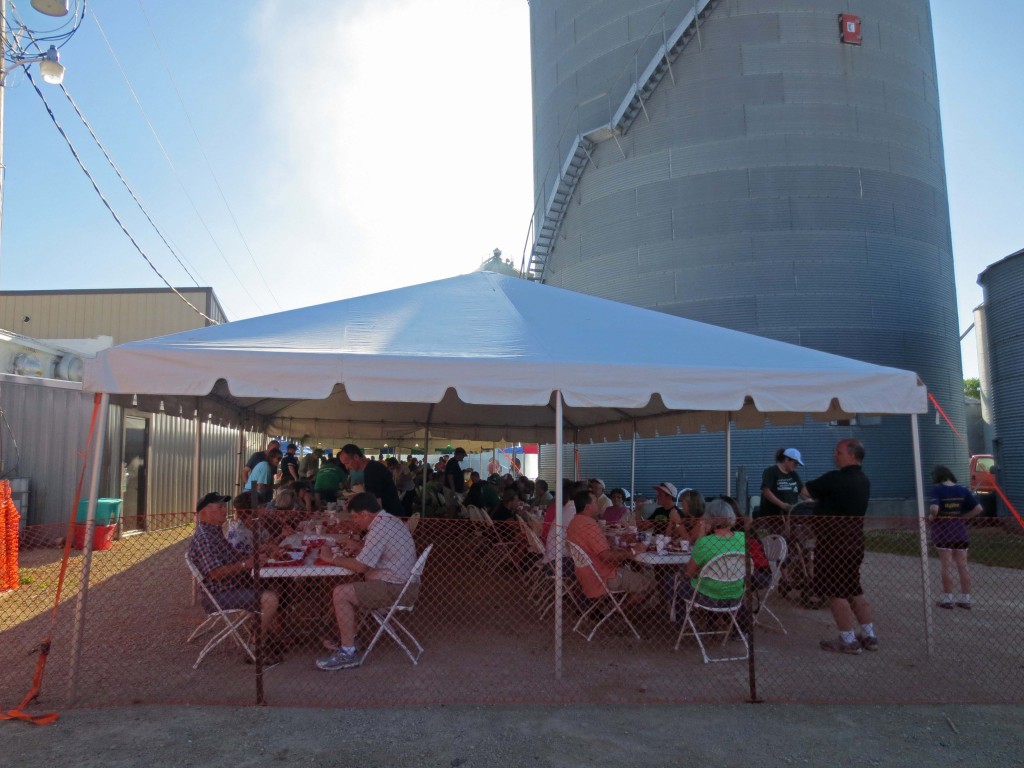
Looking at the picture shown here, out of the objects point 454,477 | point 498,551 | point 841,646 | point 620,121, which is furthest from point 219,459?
point 841,646

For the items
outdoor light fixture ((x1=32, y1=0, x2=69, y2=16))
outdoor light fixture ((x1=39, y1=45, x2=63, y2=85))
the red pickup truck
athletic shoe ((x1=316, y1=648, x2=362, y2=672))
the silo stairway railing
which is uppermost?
the silo stairway railing

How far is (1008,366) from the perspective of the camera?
15.3 metres

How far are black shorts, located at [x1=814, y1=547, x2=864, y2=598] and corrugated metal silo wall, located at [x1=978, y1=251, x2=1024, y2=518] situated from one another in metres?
11.8

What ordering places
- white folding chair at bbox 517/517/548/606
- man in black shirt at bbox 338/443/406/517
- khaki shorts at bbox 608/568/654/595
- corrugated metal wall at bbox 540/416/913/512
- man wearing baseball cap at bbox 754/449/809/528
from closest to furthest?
1. khaki shorts at bbox 608/568/654/595
2. man in black shirt at bbox 338/443/406/517
3. white folding chair at bbox 517/517/548/606
4. man wearing baseball cap at bbox 754/449/809/528
5. corrugated metal wall at bbox 540/416/913/512

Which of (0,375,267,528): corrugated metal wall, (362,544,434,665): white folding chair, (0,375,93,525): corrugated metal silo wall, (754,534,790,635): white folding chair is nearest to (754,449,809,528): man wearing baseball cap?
(754,534,790,635): white folding chair

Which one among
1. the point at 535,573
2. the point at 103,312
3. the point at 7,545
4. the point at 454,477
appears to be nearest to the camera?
the point at 535,573

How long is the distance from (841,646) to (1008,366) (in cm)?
1267

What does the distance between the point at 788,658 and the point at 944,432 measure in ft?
44.6

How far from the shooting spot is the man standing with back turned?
17.9 ft

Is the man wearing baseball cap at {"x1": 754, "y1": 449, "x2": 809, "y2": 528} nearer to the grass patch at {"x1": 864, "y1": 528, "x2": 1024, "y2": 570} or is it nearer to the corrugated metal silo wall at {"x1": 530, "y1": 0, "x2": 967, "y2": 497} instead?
the grass patch at {"x1": 864, "y1": 528, "x2": 1024, "y2": 570}

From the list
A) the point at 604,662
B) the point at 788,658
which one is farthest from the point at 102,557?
the point at 788,658

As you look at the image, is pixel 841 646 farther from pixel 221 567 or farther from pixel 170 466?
pixel 170 466

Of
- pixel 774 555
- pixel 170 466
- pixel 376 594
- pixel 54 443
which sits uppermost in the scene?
pixel 54 443

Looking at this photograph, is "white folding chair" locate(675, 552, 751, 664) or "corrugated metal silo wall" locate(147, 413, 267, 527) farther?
"corrugated metal silo wall" locate(147, 413, 267, 527)
